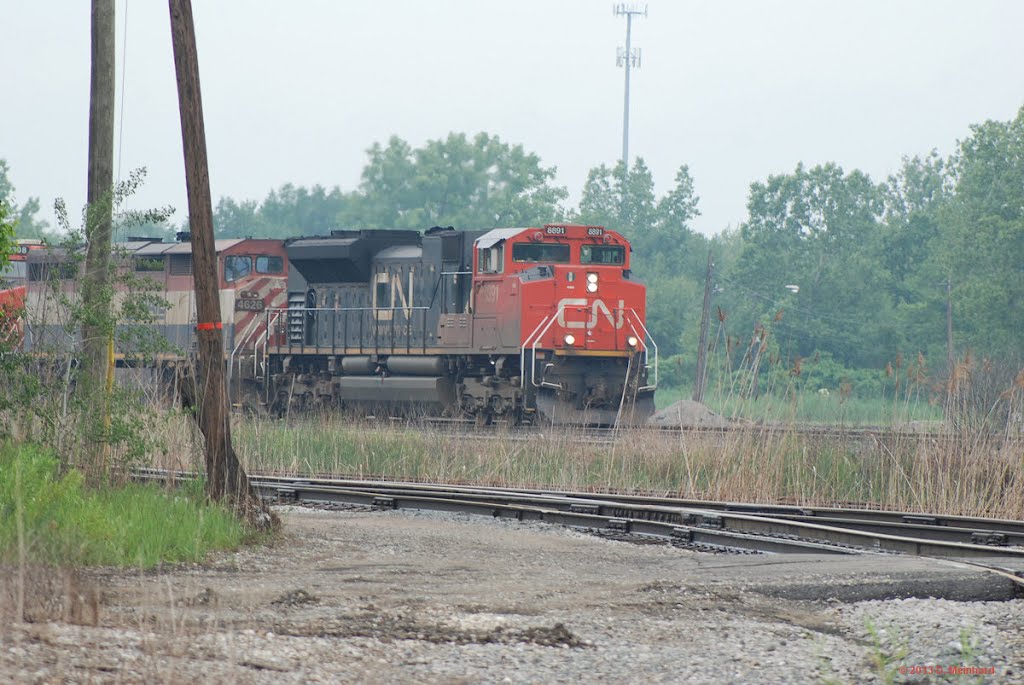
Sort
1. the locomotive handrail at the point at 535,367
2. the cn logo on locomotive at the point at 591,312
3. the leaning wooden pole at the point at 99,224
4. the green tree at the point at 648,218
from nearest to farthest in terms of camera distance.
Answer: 1. the leaning wooden pole at the point at 99,224
2. the locomotive handrail at the point at 535,367
3. the cn logo on locomotive at the point at 591,312
4. the green tree at the point at 648,218

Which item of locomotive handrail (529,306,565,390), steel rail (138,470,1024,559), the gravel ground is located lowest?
steel rail (138,470,1024,559)

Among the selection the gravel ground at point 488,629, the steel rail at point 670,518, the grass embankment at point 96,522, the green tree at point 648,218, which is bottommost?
the steel rail at point 670,518

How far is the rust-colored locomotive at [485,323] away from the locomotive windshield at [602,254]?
0.05 feet

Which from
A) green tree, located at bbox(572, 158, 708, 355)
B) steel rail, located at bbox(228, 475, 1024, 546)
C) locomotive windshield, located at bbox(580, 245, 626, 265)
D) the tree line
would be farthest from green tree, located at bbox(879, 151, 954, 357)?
steel rail, located at bbox(228, 475, 1024, 546)

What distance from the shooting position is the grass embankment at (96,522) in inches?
288

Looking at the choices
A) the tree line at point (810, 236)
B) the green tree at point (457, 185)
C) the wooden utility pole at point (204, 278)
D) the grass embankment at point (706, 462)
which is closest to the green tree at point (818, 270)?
the tree line at point (810, 236)

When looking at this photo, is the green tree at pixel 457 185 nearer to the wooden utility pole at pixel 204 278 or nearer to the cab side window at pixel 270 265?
the cab side window at pixel 270 265

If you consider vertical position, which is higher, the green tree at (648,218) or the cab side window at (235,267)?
the green tree at (648,218)

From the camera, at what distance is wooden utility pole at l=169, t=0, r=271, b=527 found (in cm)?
914

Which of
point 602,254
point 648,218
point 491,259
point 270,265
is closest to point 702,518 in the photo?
point 491,259

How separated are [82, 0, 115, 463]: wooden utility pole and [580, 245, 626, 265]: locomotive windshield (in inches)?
409

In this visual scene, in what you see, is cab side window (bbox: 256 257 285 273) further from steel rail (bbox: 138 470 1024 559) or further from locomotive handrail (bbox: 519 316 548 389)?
steel rail (bbox: 138 470 1024 559)

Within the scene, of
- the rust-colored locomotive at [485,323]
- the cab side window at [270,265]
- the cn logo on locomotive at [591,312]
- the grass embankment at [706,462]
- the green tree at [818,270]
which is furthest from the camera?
the green tree at [818,270]

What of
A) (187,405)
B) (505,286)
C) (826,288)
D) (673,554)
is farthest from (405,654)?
(826,288)
